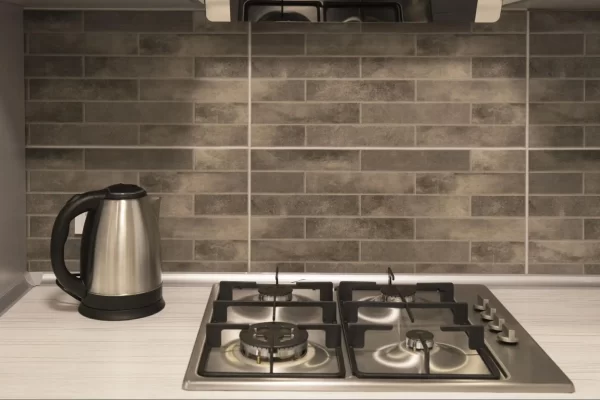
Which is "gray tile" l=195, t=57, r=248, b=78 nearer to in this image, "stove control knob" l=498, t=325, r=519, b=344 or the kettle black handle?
the kettle black handle

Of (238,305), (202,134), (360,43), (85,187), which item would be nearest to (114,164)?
(85,187)

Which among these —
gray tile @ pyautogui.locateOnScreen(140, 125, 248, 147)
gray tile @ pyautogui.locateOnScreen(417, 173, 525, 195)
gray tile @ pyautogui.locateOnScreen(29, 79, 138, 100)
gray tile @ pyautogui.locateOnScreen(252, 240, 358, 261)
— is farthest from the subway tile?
gray tile @ pyautogui.locateOnScreen(417, 173, 525, 195)

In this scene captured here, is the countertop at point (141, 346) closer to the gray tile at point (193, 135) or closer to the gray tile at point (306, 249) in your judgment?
the gray tile at point (306, 249)

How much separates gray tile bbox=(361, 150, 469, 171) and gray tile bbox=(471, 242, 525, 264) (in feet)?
0.64

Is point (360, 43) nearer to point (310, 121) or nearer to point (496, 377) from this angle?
point (310, 121)

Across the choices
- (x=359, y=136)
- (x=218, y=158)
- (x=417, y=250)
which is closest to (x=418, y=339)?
(x=417, y=250)

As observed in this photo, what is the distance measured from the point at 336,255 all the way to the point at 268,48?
1.73 ft

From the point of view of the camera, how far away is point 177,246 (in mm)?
1729

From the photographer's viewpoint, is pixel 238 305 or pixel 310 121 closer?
pixel 238 305

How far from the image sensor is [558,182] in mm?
1700

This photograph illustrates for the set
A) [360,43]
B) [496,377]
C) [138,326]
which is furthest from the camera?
[360,43]

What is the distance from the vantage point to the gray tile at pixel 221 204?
1.72 meters

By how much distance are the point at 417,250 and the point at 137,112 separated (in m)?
0.76

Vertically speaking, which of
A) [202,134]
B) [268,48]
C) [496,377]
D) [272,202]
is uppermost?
[268,48]
